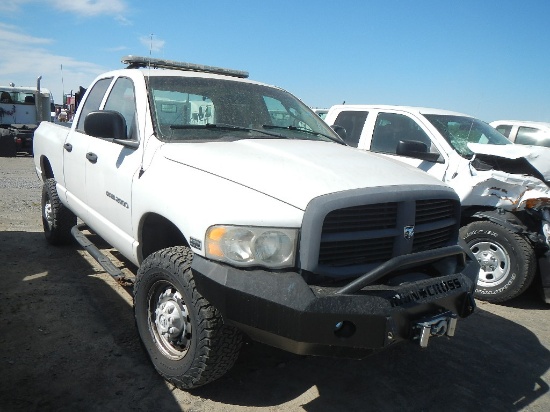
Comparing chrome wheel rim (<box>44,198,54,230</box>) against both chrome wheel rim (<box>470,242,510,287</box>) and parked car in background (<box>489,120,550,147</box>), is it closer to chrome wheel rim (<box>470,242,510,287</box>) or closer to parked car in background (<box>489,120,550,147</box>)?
chrome wheel rim (<box>470,242,510,287</box>)

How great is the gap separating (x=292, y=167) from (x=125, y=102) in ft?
6.19

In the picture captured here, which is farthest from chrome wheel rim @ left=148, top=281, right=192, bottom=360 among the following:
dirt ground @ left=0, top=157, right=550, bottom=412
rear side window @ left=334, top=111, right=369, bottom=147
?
rear side window @ left=334, top=111, right=369, bottom=147

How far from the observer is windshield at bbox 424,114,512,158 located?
5.50 metres

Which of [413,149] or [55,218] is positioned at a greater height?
[413,149]

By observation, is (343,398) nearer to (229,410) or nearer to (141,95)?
(229,410)

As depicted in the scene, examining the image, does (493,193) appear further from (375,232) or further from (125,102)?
(125,102)

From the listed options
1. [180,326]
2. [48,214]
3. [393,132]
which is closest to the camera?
[180,326]


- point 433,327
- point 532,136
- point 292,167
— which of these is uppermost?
point 532,136

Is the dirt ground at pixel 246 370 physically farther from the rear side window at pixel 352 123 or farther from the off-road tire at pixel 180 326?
the rear side window at pixel 352 123

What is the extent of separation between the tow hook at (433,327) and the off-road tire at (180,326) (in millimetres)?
971

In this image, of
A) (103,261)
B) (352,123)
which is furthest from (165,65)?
(352,123)

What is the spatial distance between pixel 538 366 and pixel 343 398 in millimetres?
1697

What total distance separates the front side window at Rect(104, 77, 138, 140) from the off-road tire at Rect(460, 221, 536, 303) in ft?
11.7

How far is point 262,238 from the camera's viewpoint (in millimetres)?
2314
